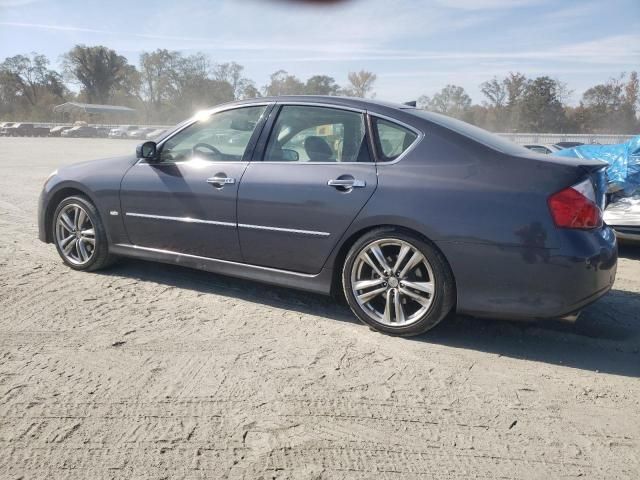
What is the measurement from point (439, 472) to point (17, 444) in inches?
71.9

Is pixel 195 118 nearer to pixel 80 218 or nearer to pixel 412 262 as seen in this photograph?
pixel 80 218

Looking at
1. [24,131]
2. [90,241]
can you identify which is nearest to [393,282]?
[90,241]

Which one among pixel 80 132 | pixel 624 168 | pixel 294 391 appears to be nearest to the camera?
pixel 294 391

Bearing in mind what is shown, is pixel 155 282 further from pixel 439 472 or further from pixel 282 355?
pixel 439 472

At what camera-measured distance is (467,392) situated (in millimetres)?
A: 2896

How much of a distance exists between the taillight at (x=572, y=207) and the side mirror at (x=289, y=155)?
1.78m

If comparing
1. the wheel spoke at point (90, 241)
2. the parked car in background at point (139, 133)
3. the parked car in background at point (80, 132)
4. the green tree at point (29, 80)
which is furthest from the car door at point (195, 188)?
the green tree at point (29, 80)

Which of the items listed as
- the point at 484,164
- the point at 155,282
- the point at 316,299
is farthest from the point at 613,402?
the point at 155,282

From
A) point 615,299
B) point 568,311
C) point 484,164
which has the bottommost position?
point 615,299

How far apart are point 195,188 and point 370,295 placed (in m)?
1.66

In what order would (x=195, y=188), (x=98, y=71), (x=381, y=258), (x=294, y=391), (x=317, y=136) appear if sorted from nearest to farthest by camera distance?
(x=294, y=391) → (x=381, y=258) → (x=317, y=136) → (x=195, y=188) → (x=98, y=71)

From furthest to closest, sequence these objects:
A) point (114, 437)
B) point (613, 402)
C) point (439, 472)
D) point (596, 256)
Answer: point (596, 256)
point (613, 402)
point (114, 437)
point (439, 472)

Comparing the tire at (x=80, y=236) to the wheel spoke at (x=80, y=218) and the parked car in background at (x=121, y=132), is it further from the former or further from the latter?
the parked car in background at (x=121, y=132)

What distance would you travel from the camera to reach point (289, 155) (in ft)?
13.3
